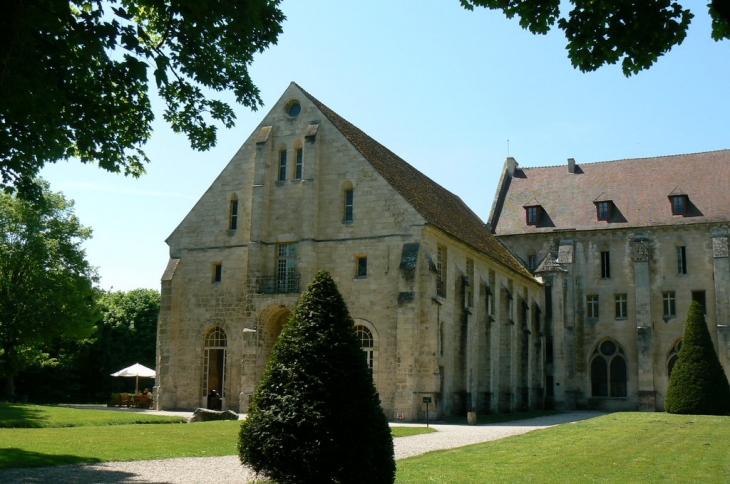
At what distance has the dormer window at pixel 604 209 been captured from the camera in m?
47.2

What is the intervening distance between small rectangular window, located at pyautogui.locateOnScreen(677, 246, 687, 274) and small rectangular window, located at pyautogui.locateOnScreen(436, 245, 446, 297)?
18.7m

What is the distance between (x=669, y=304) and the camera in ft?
147

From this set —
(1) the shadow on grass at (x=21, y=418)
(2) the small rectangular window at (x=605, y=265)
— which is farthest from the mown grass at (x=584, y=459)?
(2) the small rectangular window at (x=605, y=265)

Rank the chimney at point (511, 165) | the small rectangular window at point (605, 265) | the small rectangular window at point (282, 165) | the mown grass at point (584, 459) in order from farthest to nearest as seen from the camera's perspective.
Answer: the chimney at point (511, 165)
the small rectangular window at point (605, 265)
the small rectangular window at point (282, 165)
the mown grass at point (584, 459)

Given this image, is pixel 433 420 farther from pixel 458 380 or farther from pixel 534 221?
pixel 534 221

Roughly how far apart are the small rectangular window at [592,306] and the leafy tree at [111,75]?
3646 centimetres

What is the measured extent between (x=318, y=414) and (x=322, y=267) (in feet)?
68.9

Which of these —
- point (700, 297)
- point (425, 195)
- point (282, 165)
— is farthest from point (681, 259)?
point (282, 165)

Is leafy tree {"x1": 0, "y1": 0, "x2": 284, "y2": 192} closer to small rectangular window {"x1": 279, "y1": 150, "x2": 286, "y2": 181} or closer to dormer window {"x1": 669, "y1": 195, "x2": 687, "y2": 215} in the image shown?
small rectangular window {"x1": 279, "y1": 150, "x2": 286, "y2": 181}

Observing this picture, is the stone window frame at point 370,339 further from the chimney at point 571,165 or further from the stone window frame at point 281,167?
the chimney at point 571,165


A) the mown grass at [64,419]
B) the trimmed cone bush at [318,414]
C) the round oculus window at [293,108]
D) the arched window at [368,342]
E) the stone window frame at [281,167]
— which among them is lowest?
the mown grass at [64,419]

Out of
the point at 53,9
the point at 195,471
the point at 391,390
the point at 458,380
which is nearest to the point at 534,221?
the point at 458,380

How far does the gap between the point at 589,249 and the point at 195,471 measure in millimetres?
37886

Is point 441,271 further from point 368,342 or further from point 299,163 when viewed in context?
point 299,163
